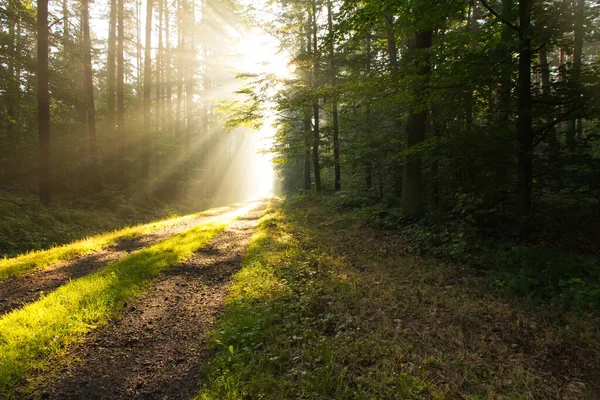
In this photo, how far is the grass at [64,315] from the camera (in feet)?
10.3

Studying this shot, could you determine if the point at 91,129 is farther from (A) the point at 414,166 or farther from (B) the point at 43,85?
(A) the point at 414,166

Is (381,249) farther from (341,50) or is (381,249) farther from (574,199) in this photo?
(341,50)

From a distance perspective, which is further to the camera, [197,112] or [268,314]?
[197,112]

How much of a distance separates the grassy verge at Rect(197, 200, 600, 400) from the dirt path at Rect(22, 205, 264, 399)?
11.9 inches

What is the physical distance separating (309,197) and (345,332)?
1570 cm

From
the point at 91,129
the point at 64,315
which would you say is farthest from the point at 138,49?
the point at 64,315

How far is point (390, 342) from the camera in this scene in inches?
143

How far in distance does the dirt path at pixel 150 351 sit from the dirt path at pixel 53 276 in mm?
1876

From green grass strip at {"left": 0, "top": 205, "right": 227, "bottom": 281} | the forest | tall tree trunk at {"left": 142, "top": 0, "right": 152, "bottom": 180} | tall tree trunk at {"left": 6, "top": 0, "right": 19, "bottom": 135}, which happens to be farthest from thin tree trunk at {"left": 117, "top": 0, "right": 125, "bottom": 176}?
green grass strip at {"left": 0, "top": 205, "right": 227, "bottom": 281}

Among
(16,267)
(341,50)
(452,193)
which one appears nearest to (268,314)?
(16,267)

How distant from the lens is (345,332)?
3879 mm

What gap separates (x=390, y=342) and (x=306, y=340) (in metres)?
1.06

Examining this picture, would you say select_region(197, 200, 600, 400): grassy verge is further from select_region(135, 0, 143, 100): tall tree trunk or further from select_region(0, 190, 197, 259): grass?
select_region(135, 0, 143, 100): tall tree trunk

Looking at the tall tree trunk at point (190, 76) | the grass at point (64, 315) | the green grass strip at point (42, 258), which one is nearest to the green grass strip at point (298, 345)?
the grass at point (64, 315)
